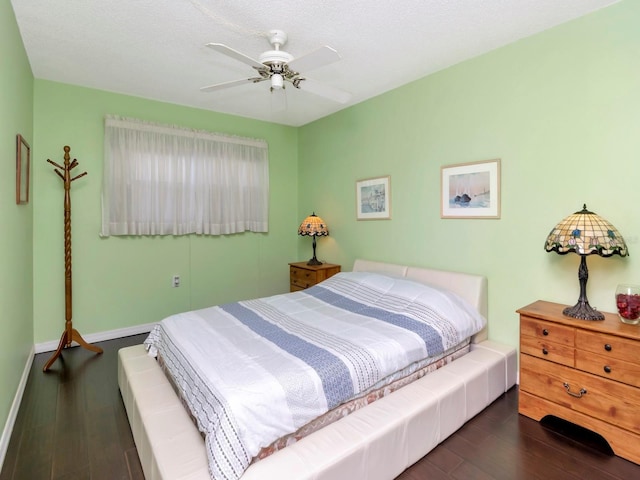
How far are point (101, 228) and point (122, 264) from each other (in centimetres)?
43

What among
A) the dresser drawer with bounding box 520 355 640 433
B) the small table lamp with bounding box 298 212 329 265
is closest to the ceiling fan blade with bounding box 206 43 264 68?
the small table lamp with bounding box 298 212 329 265

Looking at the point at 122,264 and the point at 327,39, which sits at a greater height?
the point at 327,39

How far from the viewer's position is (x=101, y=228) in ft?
11.3

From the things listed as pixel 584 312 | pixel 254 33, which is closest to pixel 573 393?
pixel 584 312

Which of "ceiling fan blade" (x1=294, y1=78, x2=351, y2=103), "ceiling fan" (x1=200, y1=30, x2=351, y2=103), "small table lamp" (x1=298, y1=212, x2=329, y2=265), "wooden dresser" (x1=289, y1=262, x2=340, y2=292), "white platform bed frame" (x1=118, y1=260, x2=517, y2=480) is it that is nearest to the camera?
"white platform bed frame" (x1=118, y1=260, x2=517, y2=480)

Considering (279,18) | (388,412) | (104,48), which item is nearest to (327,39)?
(279,18)

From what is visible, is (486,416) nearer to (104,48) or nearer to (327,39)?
(327,39)

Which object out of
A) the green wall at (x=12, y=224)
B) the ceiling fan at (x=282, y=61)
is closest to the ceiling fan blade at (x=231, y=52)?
the ceiling fan at (x=282, y=61)

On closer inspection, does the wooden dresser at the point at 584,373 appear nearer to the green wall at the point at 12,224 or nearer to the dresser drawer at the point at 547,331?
the dresser drawer at the point at 547,331

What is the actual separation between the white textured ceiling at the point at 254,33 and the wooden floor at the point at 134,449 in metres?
2.57

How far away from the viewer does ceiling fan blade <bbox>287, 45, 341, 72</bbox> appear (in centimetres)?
189

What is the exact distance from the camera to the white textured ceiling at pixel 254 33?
208cm

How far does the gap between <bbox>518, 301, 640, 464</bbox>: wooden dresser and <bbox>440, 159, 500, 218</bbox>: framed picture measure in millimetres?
878

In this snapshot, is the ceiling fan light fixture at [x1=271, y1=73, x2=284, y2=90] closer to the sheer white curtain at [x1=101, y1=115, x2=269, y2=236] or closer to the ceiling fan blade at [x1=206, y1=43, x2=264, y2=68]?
the ceiling fan blade at [x1=206, y1=43, x2=264, y2=68]
